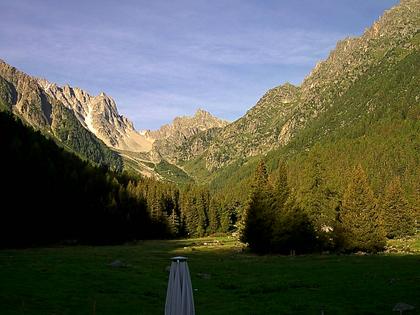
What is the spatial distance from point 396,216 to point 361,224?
46.5 metres

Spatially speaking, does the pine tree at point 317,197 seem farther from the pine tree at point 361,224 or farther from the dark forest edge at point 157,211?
the pine tree at point 361,224

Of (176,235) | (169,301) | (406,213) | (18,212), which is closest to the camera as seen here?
(169,301)

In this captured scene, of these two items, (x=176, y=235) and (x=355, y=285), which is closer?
(x=355, y=285)

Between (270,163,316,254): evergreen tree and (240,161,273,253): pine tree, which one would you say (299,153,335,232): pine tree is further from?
(240,161,273,253): pine tree

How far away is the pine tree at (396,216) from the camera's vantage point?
115 meters

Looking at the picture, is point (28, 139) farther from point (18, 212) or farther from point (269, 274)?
point (269, 274)

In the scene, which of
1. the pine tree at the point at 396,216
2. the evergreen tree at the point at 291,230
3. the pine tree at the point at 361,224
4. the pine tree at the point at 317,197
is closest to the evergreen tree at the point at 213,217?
the pine tree at the point at 396,216

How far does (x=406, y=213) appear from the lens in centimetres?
11819

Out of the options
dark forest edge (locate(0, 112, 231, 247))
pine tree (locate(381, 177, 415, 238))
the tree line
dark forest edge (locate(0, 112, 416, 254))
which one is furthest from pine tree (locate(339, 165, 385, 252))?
dark forest edge (locate(0, 112, 231, 247))

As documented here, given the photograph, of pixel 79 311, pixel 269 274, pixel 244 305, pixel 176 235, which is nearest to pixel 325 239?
pixel 269 274

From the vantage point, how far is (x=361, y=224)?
76.6 m

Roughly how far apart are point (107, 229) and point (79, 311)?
309ft

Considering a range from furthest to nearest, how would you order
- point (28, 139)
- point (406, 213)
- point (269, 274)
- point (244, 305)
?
point (28, 139), point (406, 213), point (269, 274), point (244, 305)

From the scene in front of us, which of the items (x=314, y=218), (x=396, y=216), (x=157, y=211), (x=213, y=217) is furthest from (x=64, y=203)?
(x=396, y=216)
